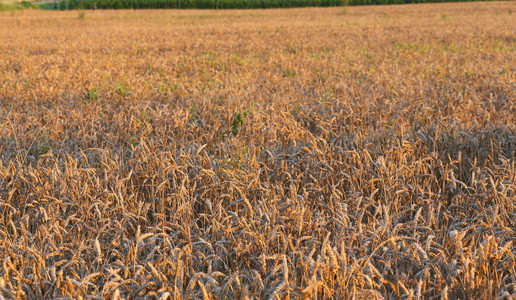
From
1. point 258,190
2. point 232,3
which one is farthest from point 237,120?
point 232,3

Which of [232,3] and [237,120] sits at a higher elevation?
[232,3]

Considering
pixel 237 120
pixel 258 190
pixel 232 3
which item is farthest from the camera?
pixel 232 3

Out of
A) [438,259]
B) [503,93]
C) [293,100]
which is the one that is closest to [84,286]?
[438,259]

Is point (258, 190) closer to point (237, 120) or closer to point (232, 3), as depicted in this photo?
point (237, 120)

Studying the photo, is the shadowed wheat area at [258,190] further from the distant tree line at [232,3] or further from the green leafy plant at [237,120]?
the distant tree line at [232,3]

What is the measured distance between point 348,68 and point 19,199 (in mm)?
5922

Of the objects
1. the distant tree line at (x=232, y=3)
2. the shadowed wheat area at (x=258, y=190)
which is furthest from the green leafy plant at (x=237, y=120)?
the distant tree line at (x=232, y=3)

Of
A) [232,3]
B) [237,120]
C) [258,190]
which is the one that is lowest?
[258,190]

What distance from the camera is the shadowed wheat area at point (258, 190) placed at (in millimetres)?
1842

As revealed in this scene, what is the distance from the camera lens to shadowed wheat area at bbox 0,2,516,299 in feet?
6.04

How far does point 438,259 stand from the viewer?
1896 mm

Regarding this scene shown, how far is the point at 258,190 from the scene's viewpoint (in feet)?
8.87

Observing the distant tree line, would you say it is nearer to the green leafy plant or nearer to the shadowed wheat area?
the shadowed wheat area

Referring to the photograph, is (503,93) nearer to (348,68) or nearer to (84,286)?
(348,68)
